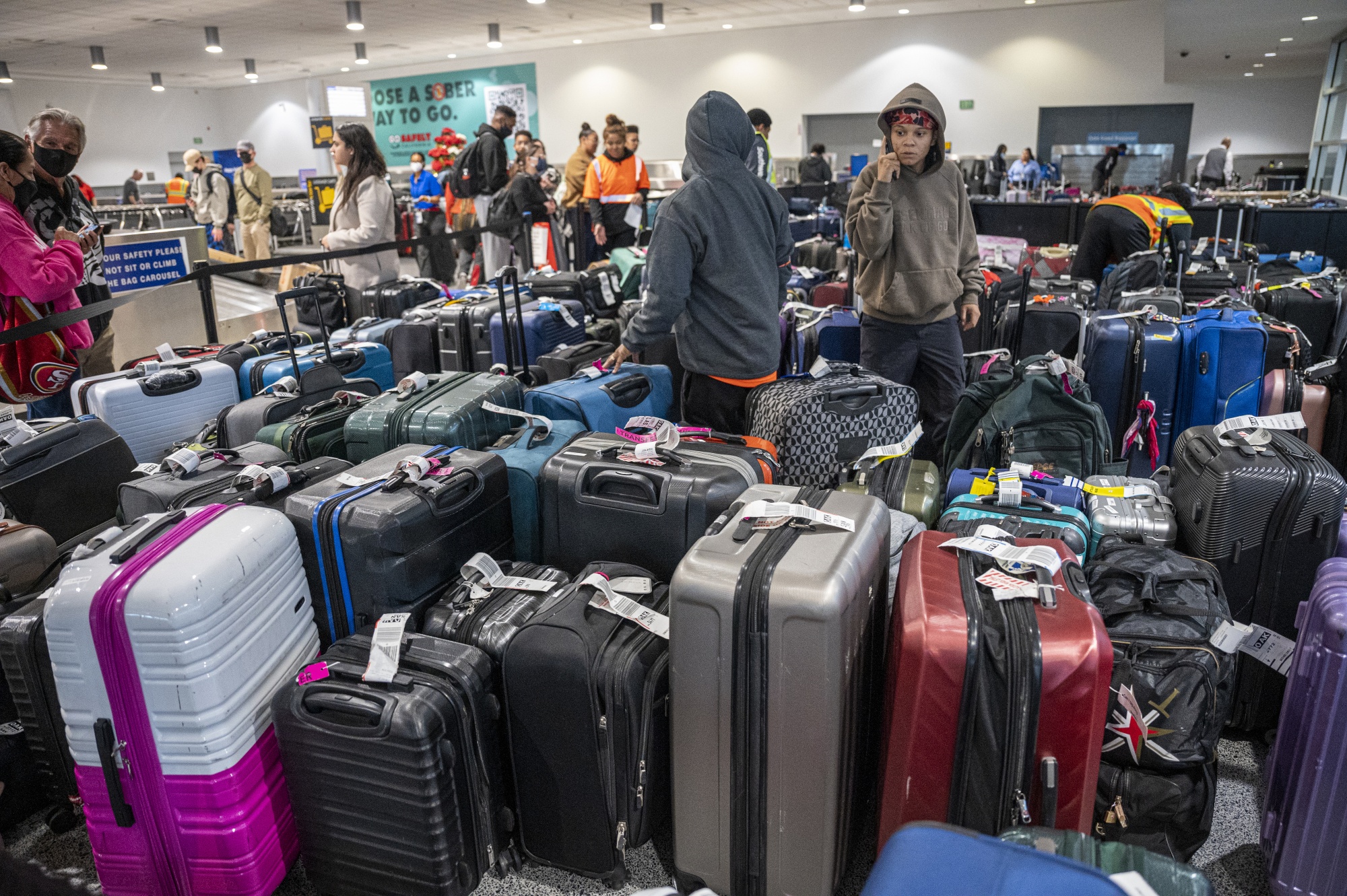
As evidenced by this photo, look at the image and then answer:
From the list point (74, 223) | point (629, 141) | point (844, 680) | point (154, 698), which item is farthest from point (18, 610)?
point (629, 141)

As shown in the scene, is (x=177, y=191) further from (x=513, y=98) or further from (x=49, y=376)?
(x=49, y=376)

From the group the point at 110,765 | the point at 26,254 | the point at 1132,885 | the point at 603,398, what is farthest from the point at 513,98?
the point at 1132,885

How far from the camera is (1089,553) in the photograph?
209cm

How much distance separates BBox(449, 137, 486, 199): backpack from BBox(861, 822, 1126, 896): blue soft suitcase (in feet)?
27.4

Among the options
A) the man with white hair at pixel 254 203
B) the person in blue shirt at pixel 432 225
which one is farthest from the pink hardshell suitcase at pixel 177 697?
the man with white hair at pixel 254 203

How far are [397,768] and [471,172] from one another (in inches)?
311

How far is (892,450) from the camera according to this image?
2.29 metres

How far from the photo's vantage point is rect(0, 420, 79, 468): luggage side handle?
8.22 feet

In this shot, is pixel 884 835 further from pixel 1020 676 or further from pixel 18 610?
pixel 18 610

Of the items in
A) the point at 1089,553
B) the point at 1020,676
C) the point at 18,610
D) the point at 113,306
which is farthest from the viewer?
the point at 113,306

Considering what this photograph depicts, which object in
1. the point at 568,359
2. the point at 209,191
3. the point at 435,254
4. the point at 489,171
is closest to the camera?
the point at 568,359

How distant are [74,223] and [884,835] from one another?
3.83 meters

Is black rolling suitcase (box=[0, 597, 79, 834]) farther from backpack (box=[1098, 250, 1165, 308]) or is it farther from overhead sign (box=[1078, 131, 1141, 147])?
overhead sign (box=[1078, 131, 1141, 147])

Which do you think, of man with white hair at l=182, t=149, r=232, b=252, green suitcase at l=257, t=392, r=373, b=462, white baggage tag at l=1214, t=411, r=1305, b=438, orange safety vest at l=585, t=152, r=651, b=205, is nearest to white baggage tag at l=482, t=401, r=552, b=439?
green suitcase at l=257, t=392, r=373, b=462
